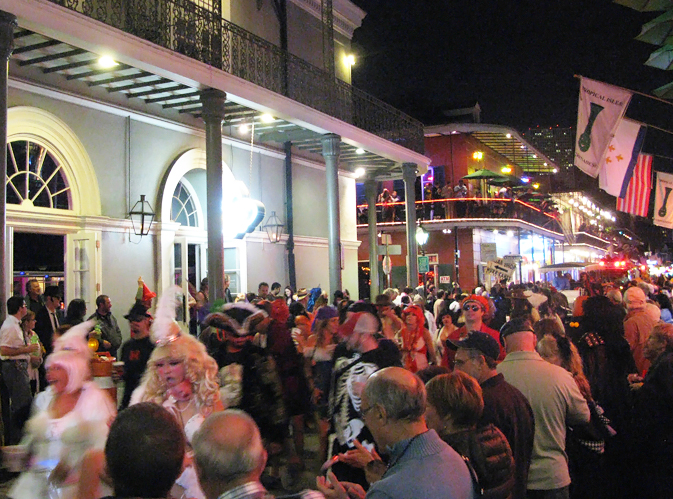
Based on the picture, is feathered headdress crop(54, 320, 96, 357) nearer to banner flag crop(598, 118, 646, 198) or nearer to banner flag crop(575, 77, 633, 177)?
banner flag crop(575, 77, 633, 177)

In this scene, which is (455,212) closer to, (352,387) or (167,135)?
(167,135)

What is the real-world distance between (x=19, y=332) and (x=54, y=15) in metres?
4.54

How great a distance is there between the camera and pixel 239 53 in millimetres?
14211

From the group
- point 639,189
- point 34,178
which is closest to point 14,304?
point 34,178

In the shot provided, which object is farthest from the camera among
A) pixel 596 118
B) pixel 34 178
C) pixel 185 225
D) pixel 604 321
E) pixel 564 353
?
pixel 185 225

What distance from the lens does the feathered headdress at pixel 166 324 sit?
4664 mm

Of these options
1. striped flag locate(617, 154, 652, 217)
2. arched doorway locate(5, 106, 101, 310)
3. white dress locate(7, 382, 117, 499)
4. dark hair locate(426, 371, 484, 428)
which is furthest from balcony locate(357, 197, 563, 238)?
dark hair locate(426, 371, 484, 428)

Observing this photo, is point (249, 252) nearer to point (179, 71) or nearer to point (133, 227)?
point (133, 227)

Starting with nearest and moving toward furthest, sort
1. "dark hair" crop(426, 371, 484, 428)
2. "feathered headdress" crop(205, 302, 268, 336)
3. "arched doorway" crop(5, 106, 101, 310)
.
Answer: "dark hair" crop(426, 371, 484, 428)
"feathered headdress" crop(205, 302, 268, 336)
"arched doorway" crop(5, 106, 101, 310)

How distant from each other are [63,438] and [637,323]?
6.95 meters

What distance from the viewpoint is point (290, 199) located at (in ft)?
62.2

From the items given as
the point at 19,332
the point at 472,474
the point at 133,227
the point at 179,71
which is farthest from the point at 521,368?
the point at 133,227

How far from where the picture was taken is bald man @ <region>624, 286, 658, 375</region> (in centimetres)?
813

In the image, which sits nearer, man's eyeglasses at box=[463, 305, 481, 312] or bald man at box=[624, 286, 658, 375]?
man's eyeglasses at box=[463, 305, 481, 312]
